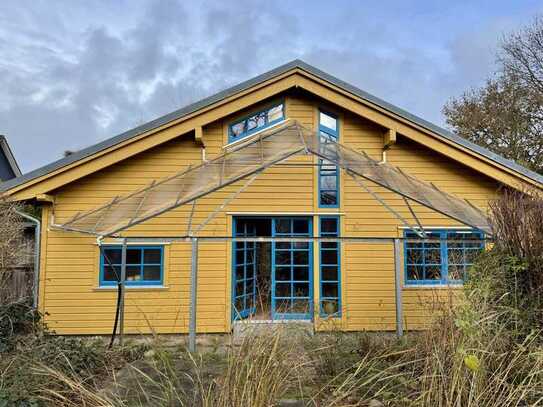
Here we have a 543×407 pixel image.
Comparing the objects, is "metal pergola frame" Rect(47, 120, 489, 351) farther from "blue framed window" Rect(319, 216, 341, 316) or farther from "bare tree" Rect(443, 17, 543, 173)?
"bare tree" Rect(443, 17, 543, 173)

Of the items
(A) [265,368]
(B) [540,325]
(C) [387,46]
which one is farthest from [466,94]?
(A) [265,368]

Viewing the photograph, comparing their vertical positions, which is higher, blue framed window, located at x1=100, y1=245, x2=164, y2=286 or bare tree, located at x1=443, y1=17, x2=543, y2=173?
bare tree, located at x1=443, y1=17, x2=543, y2=173

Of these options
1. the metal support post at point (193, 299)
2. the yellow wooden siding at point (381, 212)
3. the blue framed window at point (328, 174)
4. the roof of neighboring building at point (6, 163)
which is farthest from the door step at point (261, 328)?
the roof of neighboring building at point (6, 163)

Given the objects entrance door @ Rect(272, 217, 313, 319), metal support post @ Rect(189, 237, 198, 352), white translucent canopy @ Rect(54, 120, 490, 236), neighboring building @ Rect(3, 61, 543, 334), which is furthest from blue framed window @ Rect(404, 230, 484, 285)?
metal support post @ Rect(189, 237, 198, 352)

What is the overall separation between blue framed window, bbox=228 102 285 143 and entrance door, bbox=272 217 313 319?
1.77m

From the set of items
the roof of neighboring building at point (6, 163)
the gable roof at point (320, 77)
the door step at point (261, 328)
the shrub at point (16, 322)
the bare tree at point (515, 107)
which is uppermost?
the bare tree at point (515, 107)

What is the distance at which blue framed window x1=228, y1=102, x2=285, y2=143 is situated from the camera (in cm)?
787

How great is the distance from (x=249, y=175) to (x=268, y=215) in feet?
5.99

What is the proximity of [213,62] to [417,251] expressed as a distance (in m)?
20.3

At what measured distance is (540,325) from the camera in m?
3.57

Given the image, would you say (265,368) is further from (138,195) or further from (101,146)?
(101,146)

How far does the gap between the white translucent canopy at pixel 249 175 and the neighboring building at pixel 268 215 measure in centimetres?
40

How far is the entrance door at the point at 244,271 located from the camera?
7906 millimetres

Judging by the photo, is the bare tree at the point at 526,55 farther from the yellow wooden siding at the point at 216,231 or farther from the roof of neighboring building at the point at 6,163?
the roof of neighboring building at the point at 6,163
